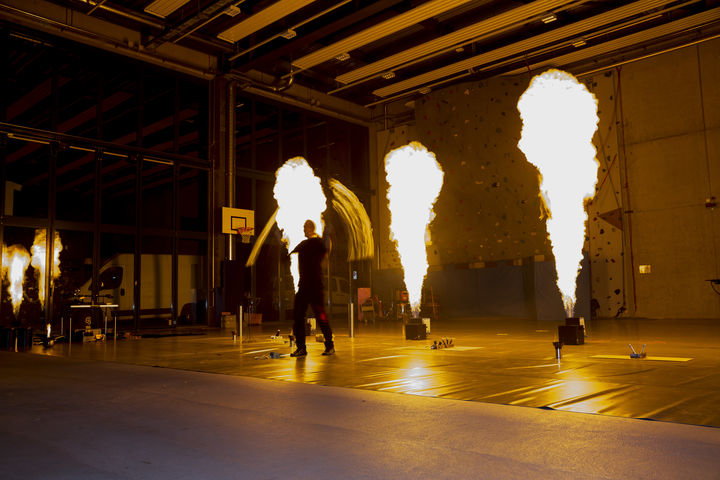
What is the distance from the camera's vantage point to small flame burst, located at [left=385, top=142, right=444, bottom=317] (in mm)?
14781

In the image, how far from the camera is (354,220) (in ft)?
61.0

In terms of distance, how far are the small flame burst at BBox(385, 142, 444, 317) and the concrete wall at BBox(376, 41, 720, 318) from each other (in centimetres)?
46

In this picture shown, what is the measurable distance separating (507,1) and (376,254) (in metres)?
8.71

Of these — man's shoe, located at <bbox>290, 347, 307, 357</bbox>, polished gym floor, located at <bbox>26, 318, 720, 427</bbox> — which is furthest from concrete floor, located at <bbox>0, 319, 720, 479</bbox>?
man's shoe, located at <bbox>290, 347, 307, 357</bbox>

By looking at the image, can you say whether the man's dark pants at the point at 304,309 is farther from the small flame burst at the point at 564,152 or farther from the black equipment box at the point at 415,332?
the small flame burst at the point at 564,152

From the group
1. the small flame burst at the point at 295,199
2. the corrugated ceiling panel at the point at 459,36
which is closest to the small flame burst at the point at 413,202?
the small flame burst at the point at 295,199

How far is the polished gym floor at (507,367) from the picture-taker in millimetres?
3371

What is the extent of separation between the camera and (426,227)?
16.0 meters

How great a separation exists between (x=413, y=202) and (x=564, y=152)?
14.4 ft

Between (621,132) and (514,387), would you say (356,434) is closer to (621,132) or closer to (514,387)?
(514,387)

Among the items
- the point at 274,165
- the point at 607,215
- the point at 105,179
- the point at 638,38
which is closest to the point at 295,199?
the point at 274,165

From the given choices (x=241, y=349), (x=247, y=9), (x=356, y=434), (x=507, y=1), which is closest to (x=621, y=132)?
(x=507, y=1)

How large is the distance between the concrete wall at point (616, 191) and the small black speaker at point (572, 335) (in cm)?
661

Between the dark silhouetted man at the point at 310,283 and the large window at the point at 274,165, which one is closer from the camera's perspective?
the dark silhouetted man at the point at 310,283
